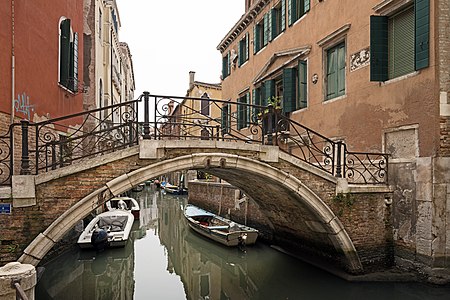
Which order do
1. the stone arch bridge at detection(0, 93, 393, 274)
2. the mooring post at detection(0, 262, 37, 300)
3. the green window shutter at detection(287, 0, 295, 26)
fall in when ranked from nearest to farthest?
the mooring post at detection(0, 262, 37, 300) → the stone arch bridge at detection(0, 93, 393, 274) → the green window shutter at detection(287, 0, 295, 26)

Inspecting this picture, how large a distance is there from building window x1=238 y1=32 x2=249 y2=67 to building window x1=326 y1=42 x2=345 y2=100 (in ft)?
20.0

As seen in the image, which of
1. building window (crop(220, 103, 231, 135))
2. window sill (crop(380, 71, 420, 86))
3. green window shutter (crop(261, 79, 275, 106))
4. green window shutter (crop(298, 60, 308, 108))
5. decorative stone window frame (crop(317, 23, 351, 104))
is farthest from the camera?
green window shutter (crop(261, 79, 275, 106))

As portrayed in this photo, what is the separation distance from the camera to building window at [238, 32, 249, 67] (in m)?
16.0

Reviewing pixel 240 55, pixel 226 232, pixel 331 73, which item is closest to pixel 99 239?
pixel 226 232

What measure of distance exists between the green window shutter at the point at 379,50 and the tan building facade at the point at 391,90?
0.07ft

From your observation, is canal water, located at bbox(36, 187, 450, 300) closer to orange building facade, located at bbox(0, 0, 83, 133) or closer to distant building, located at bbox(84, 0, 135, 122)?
orange building facade, located at bbox(0, 0, 83, 133)

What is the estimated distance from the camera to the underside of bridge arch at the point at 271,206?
557 cm

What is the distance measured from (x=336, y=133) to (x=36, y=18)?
770 centimetres

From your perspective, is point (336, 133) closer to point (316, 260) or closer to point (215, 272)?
point (316, 260)

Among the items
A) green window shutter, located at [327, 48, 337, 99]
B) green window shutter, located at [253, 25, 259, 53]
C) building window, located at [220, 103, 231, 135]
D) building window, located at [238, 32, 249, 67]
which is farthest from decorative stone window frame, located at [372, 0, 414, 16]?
building window, located at [238, 32, 249, 67]

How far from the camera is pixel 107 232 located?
37.1ft

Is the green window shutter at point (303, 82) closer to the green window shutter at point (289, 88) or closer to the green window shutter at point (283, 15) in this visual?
the green window shutter at point (289, 88)

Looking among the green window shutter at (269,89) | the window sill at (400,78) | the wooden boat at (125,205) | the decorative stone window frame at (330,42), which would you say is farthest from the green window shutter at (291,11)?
the wooden boat at (125,205)

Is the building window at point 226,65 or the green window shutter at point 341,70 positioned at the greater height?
the building window at point 226,65
